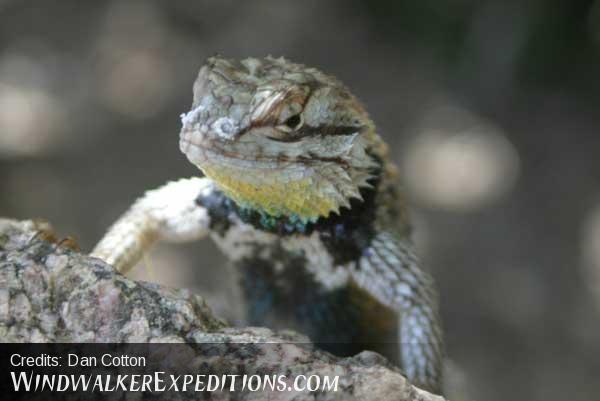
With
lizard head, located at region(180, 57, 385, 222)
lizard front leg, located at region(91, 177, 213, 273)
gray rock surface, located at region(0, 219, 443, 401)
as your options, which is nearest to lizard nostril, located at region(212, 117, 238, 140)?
lizard head, located at region(180, 57, 385, 222)

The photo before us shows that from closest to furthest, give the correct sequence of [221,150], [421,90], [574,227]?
1. [221,150]
2. [574,227]
3. [421,90]

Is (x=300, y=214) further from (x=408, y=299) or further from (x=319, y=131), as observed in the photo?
(x=408, y=299)

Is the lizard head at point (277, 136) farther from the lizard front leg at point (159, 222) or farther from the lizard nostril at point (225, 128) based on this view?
the lizard front leg at point (159, 222)

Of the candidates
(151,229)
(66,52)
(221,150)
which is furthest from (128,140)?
(221,150)

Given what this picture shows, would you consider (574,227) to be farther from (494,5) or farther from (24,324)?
(24,324)

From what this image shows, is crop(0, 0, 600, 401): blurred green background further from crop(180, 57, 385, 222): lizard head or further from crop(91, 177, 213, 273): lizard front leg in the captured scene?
crop(180, 57, 385, 222): lizard head

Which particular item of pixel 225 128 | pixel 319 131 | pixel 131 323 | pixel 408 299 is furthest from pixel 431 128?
pixel 131 323

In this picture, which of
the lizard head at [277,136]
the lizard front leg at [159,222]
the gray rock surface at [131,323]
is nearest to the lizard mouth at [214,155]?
the lizard head at [277,136]
